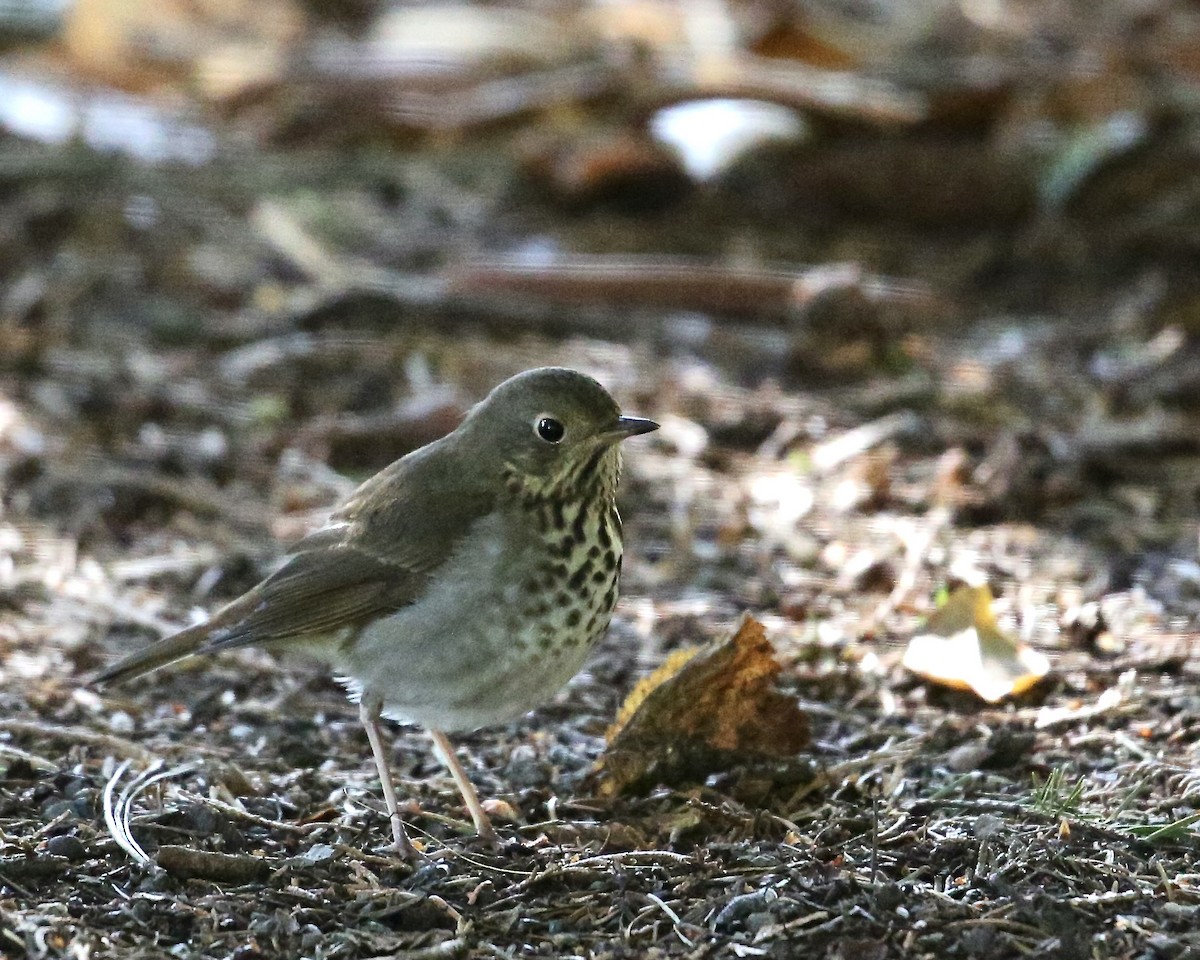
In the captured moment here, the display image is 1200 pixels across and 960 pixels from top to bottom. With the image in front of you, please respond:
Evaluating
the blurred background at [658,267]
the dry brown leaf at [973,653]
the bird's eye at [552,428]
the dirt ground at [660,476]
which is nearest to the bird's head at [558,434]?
the bird's eye at [552,428]

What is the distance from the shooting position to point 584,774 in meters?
4.16

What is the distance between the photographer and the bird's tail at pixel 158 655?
13.7 ft

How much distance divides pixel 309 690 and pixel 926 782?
5.65 ft

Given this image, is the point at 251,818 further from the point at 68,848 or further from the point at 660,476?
the point at 660,476

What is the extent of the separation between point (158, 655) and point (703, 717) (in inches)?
52.2

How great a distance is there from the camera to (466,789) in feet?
13.0

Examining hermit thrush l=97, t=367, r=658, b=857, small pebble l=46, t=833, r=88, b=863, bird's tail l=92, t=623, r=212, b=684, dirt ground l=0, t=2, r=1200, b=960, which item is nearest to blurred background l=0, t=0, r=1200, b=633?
dirt ground l=0, t=2, r=1200, b=960

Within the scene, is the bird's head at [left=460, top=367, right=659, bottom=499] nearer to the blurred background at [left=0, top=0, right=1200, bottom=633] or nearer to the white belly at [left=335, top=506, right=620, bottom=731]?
the white belly at [left=335, top=506, right=620, bottom=731]

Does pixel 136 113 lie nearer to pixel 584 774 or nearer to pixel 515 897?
pixel 584 774

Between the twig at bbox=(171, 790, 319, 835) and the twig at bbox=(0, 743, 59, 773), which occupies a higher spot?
the twig at bbox=(0, 743, 59, 773)

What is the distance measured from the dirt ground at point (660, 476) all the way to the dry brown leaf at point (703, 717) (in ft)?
0.18

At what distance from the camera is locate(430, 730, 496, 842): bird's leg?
383 cm

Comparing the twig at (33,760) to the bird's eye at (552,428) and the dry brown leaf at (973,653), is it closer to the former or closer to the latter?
the bird's eye at (552,428)

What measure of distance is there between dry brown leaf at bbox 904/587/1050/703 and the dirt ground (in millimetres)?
94
